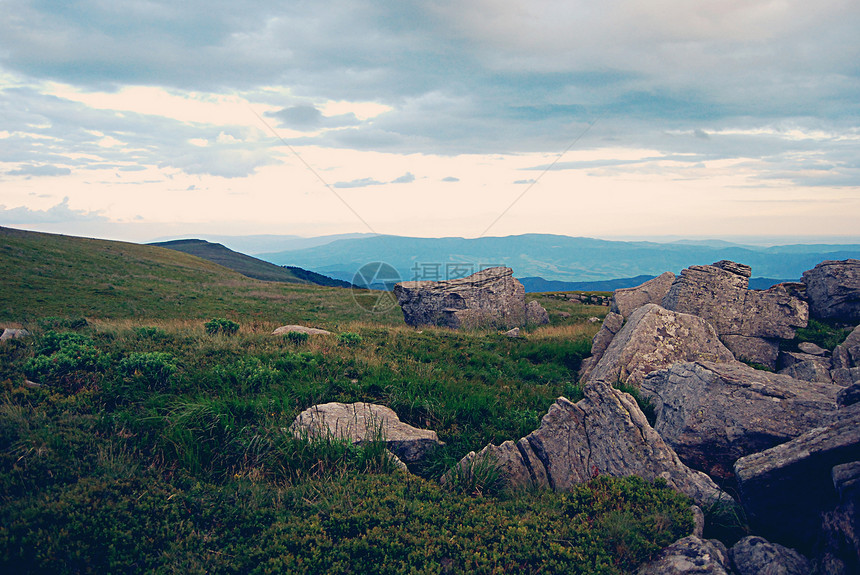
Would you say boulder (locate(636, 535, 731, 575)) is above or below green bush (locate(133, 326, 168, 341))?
below

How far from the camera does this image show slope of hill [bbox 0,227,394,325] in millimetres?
26953

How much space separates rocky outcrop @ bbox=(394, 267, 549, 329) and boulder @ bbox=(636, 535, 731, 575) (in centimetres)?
1919

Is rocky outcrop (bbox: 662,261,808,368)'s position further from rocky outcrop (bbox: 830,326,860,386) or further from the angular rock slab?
the angular rock slab

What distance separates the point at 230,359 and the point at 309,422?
4.27 meters

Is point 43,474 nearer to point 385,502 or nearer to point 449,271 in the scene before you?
point 385,502

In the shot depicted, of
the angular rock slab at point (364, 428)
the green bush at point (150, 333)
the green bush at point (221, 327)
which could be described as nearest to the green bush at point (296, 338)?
the green bush at point (221, 327)

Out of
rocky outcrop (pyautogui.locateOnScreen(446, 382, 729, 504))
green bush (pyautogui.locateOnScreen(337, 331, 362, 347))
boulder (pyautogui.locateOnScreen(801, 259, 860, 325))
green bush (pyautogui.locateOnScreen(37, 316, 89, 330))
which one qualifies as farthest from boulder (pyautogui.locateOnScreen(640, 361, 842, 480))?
green bush (pyautogui.locateOnScreen(37, 316, 89, 330))

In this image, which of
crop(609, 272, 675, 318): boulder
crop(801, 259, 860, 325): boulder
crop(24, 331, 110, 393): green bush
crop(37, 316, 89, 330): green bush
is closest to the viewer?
crop(24, 331, 110, 393): green bush

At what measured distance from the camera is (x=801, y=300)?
654 inches

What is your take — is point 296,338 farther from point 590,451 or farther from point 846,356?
point 846,356

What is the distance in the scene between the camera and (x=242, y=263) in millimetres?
145000

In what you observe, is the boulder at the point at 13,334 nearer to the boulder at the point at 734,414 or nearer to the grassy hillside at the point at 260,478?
the grassy hillside at the point at 260,478

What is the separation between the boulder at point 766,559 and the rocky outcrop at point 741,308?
1200cm

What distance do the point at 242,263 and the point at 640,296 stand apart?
14571 centimetres
